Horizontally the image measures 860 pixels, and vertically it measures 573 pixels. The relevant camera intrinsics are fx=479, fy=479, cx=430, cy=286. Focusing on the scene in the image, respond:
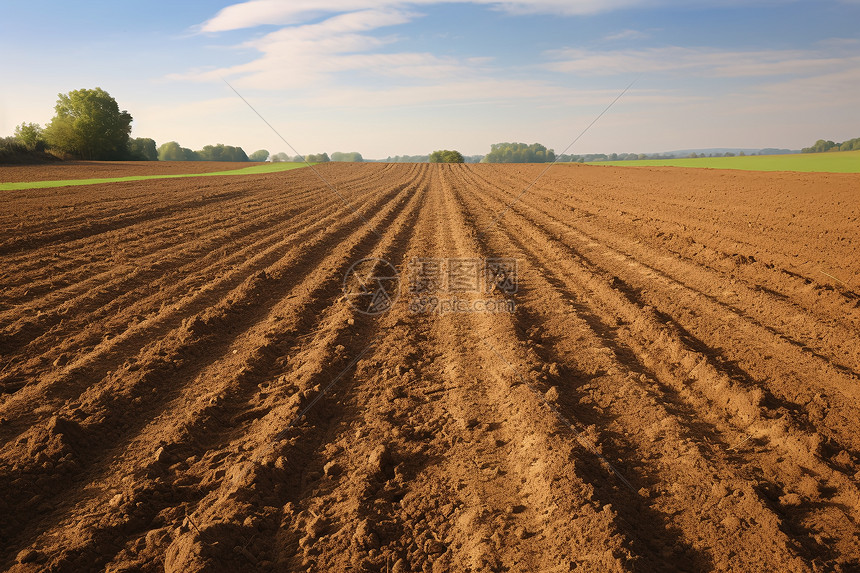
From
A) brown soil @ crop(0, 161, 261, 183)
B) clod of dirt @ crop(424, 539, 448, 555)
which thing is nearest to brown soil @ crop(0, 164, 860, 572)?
clod of dirt @ crop(424, 539, 448, 555)

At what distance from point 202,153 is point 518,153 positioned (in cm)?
6860

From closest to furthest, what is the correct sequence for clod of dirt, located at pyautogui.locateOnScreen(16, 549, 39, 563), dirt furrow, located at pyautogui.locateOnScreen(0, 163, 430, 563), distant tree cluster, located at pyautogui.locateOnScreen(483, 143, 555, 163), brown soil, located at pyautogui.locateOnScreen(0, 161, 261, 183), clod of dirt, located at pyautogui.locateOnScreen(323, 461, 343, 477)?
1. clod of dirt, located at pyautogui.locateOnScreen(16, 549, 39, 563)
2. dirt furrow, located at pyautogui.locateOnScreen(0, 163, 430, 563)
3. clod of dirt, located at pyautogui.locateOnScreen(323, 461, 343, 477)
4. brown soil, located at pyautogui.locateOnScreen(0, 161, 261, 183)
5. distant tree cluster, located at pyautogui.locateOnScreen(483, 143, 555, 163)

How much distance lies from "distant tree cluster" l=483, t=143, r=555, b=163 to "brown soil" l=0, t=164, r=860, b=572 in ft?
340

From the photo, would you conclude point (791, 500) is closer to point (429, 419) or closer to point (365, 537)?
point (429, 419)

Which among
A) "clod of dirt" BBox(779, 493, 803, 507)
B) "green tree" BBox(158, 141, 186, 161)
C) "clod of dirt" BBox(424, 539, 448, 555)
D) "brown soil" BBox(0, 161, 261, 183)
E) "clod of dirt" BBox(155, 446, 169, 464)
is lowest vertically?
"clod of dirt" BBox(424, 539, 448, 555)

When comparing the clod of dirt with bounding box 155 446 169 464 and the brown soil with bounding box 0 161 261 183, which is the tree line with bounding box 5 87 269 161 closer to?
the brown soil with bounding box 0 161 261 183

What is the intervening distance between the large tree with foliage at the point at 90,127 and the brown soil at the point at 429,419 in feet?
177

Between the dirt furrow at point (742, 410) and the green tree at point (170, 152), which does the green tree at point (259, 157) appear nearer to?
the green tree at point (170, 152)

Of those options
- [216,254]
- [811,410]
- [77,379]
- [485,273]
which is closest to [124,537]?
[77,379]

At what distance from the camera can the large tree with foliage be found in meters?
51.1

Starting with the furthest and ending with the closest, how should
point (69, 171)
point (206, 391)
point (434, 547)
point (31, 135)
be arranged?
point (31, 135) < point (69, 171) < point (206, 391) < point (434, 547)

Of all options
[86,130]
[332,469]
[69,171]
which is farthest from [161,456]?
[86,130]

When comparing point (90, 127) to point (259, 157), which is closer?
point (90, 127)

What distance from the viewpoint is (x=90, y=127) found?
5203 cm
